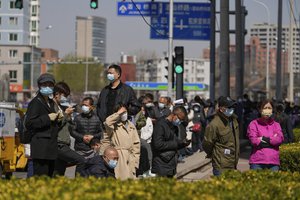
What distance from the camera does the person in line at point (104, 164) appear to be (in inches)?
490

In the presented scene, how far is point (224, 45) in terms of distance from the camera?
33.0 m

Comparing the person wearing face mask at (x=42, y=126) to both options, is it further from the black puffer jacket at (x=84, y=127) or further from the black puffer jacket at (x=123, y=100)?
the black puffer jacket at (x=84, y=127)

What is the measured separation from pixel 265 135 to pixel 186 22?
27.7 metres

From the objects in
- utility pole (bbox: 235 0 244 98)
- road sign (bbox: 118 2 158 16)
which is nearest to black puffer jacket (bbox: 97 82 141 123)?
road sign (bbox: 118 2 158 16)

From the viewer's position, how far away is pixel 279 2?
5525cm

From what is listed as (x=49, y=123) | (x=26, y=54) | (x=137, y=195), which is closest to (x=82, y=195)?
(x=137, y=195)

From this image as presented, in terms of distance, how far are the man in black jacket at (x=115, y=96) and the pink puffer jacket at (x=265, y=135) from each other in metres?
1.96

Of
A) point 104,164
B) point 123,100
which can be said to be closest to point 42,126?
point 104,164

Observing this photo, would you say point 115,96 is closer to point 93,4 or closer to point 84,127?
point 84,127

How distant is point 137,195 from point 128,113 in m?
6.25

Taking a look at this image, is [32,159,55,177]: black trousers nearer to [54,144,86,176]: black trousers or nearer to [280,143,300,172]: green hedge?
[54,144,86,176]: black trousers

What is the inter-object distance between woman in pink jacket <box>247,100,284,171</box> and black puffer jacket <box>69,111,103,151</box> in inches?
118

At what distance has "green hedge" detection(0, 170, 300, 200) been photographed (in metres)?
7.90

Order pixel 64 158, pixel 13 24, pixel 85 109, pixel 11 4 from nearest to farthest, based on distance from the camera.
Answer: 1. pixel 64 158
2. pixel 85 109
3. pixel 11 4
4. pixel 13 24
